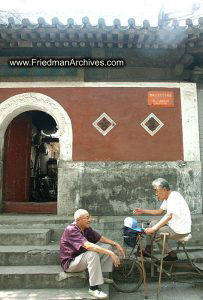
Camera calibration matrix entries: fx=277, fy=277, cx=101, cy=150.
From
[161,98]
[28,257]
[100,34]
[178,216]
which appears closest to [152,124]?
[161,98]

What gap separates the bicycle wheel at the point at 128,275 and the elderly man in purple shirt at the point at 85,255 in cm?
41

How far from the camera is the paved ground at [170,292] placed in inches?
154

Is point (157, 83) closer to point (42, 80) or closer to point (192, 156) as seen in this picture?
point (192, 156)

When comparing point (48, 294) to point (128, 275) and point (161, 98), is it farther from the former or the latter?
Result: point (161, 98)

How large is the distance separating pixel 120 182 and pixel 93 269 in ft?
9.64

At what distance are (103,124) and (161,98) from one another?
5.09 ft

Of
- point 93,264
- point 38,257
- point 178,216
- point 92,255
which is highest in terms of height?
point 178,216

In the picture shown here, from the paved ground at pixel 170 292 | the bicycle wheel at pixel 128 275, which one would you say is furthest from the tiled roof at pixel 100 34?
the paved ground at pixel 170 292

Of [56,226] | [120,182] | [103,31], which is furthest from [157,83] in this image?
[56,226]

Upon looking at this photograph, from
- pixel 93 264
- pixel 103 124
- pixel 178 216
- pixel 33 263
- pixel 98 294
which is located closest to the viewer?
pixel 98 294

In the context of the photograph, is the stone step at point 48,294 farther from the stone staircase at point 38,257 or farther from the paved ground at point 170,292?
the paved ground at point 170,292

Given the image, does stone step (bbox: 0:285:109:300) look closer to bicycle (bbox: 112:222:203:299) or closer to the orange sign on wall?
bicycle (bbox: 112:222:203:299)

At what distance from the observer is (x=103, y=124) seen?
6.64 metres

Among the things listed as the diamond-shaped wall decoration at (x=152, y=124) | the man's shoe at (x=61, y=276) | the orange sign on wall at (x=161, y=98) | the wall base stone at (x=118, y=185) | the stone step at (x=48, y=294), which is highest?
the orange sign on wall at (x=161, y=98)
